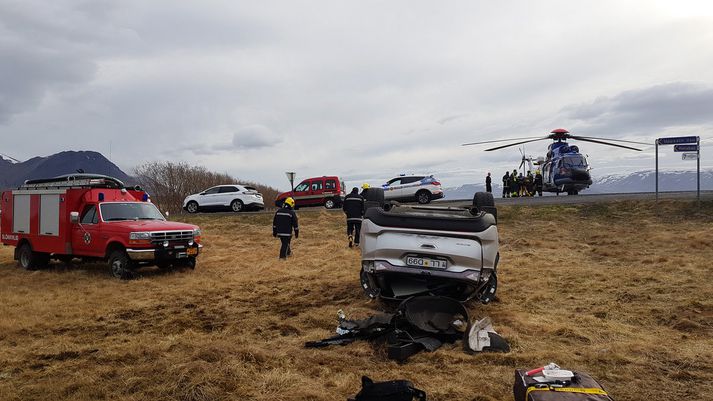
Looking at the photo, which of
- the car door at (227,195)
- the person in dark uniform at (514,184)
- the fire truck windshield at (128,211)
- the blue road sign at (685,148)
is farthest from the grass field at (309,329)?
the person in dark uniform at (514,184)

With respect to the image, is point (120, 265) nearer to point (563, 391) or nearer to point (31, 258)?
point (31, 258)

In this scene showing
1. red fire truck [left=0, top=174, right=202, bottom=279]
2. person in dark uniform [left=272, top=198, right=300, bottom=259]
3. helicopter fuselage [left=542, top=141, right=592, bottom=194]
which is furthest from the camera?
helicopter fuselage [left=542, top=141, right=592, bottom=194]

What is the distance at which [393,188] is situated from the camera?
24.0 meters

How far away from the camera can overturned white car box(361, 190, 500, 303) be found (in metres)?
5.73

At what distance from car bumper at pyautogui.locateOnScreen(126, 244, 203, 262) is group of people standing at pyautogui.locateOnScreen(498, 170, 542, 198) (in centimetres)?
2339

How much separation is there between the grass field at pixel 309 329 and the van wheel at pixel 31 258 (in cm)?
30

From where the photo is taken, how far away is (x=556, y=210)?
19.2m

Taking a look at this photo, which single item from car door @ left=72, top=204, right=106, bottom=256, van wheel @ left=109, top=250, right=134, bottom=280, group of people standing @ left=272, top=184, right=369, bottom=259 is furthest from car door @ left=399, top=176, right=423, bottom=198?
van wheel @ left=109, top=250, right=134, bottom=280

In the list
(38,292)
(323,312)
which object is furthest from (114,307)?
(323,312)

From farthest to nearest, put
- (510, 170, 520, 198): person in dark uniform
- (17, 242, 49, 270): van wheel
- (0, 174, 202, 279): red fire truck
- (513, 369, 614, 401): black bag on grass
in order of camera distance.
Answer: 1. (510, 170, 520, 198): person in dark uniform
2. (17, 242, 49, 270): van wheel
3. (0, 174, 202, 279): red fire truck
4. (513, 369, 614, 401): black bag on grass

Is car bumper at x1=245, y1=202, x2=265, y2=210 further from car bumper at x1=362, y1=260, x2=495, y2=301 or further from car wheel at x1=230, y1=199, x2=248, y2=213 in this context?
car bumper at x1=362, y1=260, x2=495, y2=301

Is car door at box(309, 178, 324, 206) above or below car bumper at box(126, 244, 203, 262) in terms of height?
above

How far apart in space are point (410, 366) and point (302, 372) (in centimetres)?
98

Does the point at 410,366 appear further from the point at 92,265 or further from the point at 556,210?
the point at 556,210
